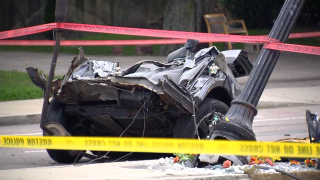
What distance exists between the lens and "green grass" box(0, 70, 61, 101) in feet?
46.1

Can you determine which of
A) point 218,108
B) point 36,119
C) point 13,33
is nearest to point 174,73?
point 218,108

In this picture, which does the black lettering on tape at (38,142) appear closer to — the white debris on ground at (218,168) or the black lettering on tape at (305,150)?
the white debris on ground at (218,168)

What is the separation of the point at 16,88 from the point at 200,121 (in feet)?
29.0

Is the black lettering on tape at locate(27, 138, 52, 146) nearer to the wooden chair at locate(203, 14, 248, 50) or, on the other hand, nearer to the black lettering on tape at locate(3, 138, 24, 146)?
the black lettering on tape at locate(3, 138, 24, 146)

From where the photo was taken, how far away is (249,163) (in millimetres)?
5973

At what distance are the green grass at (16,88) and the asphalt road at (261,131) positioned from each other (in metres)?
2.69

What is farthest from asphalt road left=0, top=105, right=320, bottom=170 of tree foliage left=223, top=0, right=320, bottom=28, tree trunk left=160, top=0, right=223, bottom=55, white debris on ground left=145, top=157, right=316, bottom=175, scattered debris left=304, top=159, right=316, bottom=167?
tree foliage left=223, top=0, right=320, bottom=28

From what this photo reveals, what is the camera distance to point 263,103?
13.2 metres

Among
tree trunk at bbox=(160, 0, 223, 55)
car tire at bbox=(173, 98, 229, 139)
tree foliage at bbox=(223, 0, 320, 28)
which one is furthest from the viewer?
tree foliage at bbox=(223, 0, 320, 28)

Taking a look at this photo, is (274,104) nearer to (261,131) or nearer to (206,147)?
(261,131)

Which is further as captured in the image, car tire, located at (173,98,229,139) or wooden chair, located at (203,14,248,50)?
wooden chair, located at (203,14,248,50)

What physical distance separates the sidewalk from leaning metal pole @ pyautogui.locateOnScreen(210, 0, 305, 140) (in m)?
6.58

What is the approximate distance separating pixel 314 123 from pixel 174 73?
197 centimetres

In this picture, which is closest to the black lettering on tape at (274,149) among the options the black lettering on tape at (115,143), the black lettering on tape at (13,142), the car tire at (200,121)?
the black lettering on tape at (115,143)
